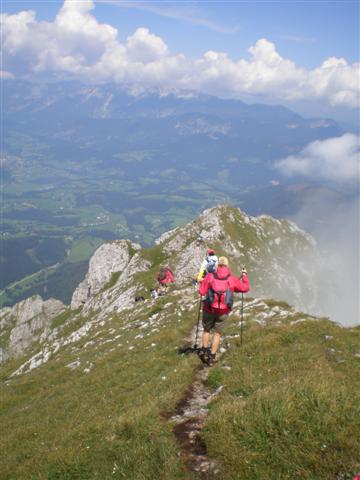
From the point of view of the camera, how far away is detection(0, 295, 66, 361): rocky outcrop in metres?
107

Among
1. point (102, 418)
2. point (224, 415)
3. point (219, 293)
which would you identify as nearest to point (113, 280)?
point (219, 293)

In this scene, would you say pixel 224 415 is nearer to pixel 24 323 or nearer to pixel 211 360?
pixel 211 360

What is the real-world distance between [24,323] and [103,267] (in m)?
37.3

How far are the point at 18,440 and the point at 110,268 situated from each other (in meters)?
90.1

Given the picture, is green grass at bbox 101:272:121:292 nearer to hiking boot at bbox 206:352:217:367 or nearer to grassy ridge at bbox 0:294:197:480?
grassy ridge at bbox 0:294:197:480

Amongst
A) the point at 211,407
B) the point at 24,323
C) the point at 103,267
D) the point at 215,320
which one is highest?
the point at 215,320

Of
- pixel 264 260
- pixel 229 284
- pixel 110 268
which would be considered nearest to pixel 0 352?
pixel 110 268

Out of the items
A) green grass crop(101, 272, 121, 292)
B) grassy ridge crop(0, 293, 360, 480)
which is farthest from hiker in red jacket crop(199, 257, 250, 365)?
green grass crop(101, 272, 121, 292)

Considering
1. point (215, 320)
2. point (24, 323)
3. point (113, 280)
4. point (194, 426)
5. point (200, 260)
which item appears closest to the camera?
point (194, 426)

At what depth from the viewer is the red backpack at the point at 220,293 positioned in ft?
49.6

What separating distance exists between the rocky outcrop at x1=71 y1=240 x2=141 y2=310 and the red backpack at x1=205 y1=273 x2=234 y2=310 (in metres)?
86.5

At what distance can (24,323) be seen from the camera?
119 m

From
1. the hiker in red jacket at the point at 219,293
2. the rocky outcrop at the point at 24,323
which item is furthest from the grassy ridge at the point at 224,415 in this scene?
the rocky outcrop at the point at 24,323

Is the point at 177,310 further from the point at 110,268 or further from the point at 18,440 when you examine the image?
the point at 110,268
